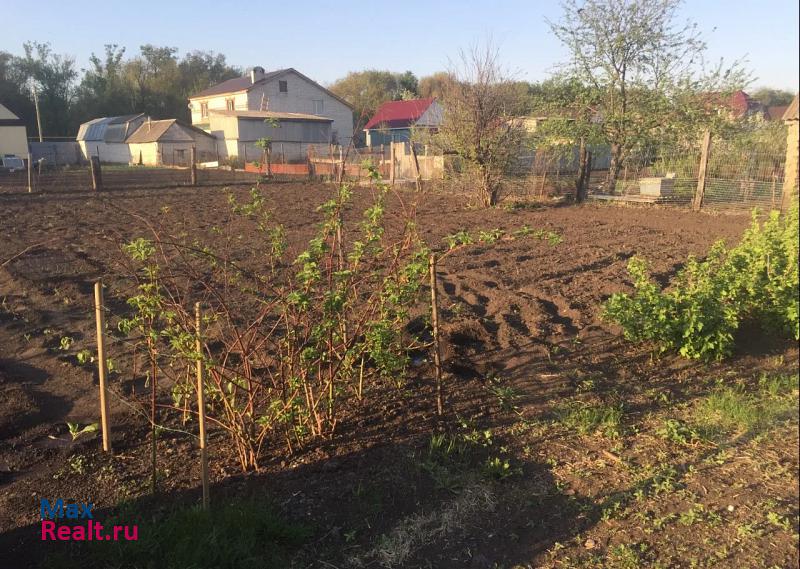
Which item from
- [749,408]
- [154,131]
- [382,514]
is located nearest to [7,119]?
[154,131]

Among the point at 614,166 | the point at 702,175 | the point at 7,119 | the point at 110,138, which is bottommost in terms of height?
the point at 702,175

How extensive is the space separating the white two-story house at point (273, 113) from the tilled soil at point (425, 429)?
3075 centimetres

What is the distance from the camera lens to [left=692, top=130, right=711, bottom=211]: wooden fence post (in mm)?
13109

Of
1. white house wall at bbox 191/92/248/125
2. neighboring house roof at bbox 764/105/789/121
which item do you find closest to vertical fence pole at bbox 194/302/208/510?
neighboring house roof at bbox 764/105/789/121

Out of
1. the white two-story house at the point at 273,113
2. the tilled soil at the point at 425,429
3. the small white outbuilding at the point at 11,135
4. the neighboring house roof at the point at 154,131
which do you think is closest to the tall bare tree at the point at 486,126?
the tilled soil at the point at 425,429

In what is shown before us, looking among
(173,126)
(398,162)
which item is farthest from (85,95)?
(398,162)

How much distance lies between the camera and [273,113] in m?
39.3

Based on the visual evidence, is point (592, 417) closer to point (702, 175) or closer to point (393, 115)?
point (702, 175)

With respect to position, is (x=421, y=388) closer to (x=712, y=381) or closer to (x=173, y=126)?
(x=712, y=381)

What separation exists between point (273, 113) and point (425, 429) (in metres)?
38.5

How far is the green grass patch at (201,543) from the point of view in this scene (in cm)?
252

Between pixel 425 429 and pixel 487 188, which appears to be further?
pixel 487 188

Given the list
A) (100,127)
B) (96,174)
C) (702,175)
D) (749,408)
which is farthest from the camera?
(100,127)

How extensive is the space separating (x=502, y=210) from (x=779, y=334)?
1003cm
